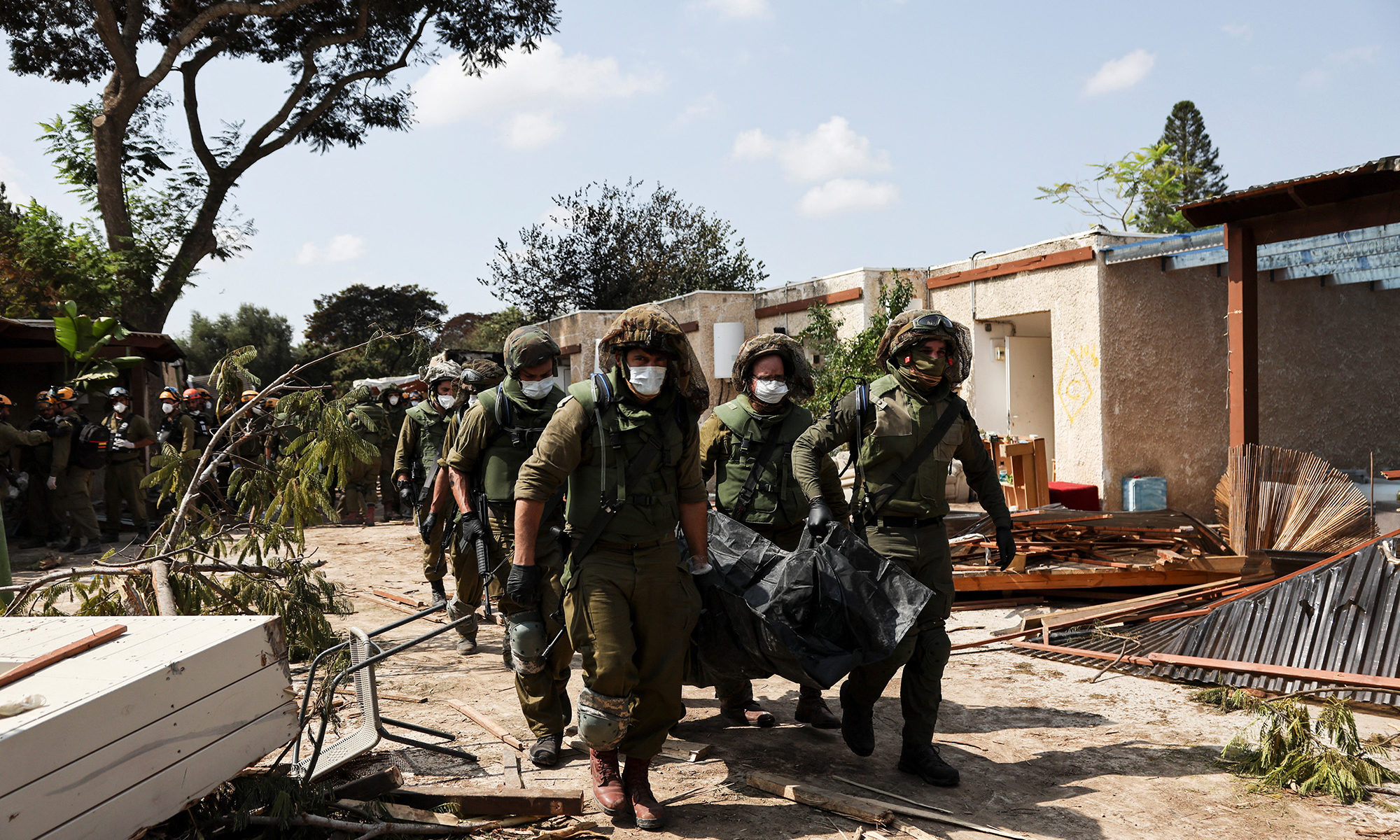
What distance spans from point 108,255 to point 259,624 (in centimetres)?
1689

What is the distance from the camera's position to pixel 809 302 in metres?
14.9

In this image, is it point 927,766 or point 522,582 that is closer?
point 522,582

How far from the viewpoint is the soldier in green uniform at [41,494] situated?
1152 cm

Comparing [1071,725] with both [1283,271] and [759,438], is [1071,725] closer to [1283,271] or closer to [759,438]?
[759,438]

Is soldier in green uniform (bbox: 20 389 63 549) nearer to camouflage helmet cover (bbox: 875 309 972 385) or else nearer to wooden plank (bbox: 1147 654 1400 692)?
camouflage helmet cover (bbox: 875 309 972 385)

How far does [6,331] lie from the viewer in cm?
1255

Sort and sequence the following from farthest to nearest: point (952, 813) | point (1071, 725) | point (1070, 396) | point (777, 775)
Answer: point (1070, 396), point (1071, 725), point (777, 775), point (952, 813)

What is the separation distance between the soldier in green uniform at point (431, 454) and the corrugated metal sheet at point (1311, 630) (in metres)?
4.52

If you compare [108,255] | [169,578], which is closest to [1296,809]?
[169,578]

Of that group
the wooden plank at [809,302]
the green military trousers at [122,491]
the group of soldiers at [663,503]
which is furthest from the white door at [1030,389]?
the green military trousers at [122,491]

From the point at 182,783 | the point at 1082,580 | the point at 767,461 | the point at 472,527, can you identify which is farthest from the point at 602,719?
the point at 1082,580

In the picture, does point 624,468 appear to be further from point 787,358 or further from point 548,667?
point 787,358

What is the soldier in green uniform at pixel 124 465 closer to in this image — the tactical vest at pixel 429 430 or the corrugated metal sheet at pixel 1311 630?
the tactical vest at pixel 429 430

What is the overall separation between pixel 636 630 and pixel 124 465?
11.1 meters
